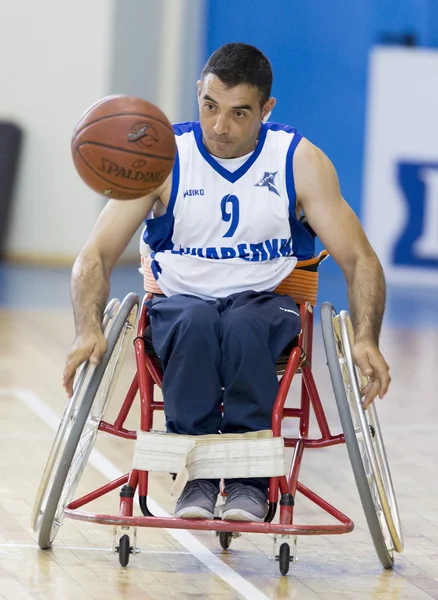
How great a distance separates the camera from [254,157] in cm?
365

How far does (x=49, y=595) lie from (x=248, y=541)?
2.71 feet

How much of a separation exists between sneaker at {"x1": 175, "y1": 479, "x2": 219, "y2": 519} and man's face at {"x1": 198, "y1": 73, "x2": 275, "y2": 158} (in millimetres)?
945

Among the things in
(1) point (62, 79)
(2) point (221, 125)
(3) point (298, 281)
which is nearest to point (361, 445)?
(3) point (298, 281)

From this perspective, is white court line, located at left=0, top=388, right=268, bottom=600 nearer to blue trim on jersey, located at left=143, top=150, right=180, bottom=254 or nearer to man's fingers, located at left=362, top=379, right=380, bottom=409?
man's fingers, located at left=362, top=379, right=380, bottom=409

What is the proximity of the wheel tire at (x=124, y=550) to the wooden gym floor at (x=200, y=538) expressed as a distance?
2cm

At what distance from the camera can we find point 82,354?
3.28 m

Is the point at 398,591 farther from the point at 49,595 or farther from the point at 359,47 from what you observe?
the point at 359,47

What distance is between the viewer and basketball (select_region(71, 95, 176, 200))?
10.6ft

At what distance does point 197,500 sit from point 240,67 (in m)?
1.18

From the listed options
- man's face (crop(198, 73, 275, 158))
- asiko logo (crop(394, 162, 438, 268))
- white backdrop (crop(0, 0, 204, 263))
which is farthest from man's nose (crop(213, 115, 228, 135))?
white backdrop (crop(0, 0, 204, 263))

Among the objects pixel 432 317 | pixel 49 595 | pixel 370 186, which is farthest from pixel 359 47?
pixel 49 595

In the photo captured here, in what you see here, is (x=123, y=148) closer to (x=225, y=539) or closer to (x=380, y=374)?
(x=380, y=374)

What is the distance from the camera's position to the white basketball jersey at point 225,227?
3.58 metres

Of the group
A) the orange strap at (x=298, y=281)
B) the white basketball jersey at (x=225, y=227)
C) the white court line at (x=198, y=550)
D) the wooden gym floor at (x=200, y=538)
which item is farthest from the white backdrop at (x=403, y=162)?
the white basketball jersey at (x=225, y=227)
